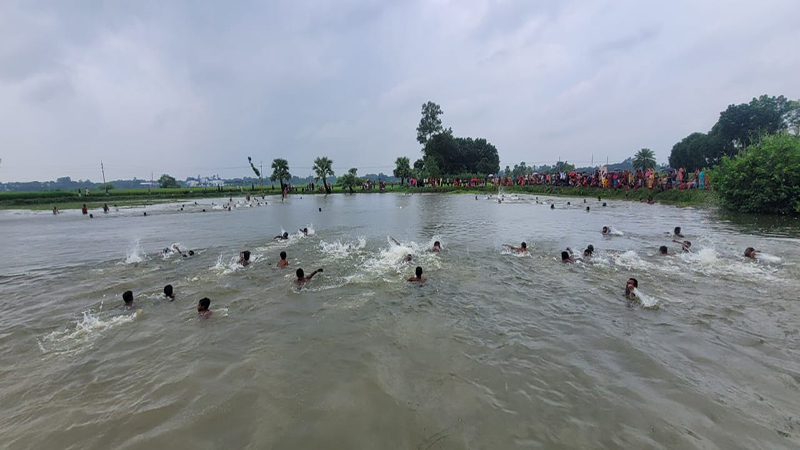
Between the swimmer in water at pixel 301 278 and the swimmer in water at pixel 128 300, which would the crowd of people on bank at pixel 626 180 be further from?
the swimmer in water at pixel 128 300

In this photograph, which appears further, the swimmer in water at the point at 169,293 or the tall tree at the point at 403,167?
the tall tree at the point at 403,167

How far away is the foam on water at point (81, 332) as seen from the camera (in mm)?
6732

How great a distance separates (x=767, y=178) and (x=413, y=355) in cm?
2543

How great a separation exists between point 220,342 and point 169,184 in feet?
339

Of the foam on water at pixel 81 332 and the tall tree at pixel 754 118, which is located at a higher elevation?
the tall tree at pixel 754 118

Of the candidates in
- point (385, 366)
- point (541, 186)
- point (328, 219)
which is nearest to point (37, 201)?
point (328, 219)

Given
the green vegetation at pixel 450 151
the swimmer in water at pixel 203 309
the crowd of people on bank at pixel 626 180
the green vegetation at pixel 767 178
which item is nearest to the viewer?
the swimmer in water at pixel 203 309

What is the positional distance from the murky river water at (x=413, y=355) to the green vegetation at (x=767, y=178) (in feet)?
33.7

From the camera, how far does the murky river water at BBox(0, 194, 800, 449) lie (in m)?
4.26

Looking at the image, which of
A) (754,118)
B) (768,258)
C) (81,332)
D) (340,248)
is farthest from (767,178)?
(754,118)

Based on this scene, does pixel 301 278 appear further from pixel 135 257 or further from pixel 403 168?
pixel 403 168

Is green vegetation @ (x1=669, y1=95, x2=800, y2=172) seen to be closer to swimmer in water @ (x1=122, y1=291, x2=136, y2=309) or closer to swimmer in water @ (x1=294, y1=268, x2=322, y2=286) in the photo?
swimmer in water @ (x1=294, y1=268, x2=322, y2=286)

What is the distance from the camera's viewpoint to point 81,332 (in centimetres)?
731

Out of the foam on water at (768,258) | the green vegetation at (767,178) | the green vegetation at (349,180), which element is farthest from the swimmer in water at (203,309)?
the green vegetation at (349,180)
